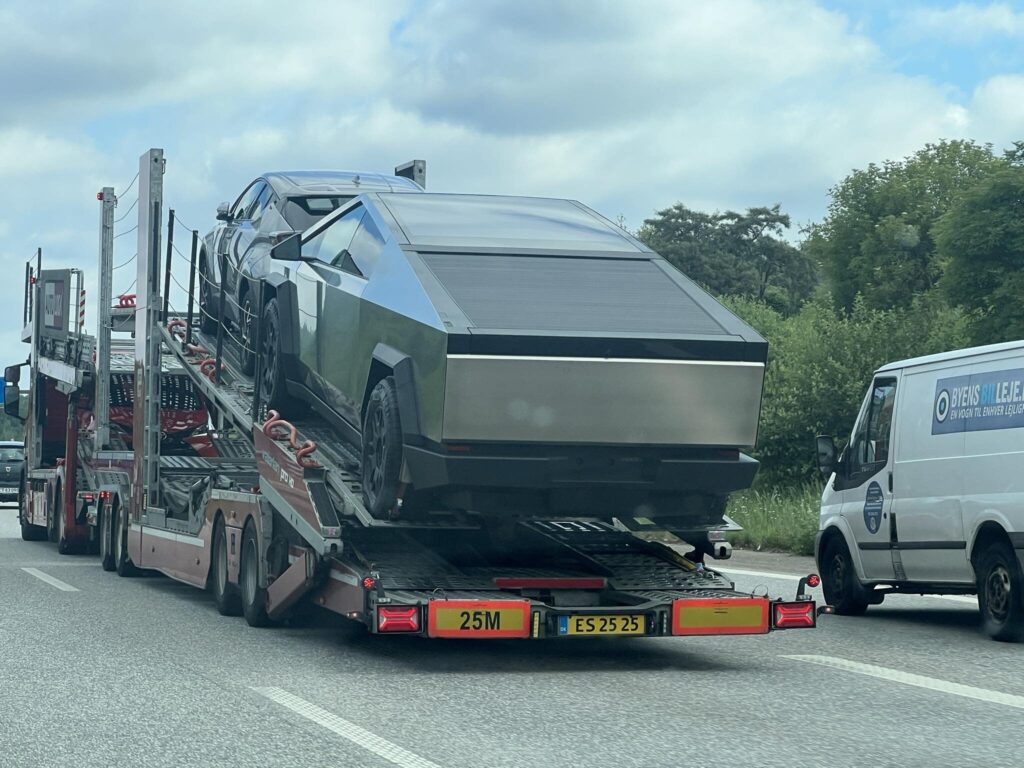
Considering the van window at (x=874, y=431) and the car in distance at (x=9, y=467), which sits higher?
the van window at (x=874, y=431)

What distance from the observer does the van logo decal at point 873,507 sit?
13.2 meters

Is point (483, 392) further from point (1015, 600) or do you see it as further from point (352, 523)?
point (1015, 600)

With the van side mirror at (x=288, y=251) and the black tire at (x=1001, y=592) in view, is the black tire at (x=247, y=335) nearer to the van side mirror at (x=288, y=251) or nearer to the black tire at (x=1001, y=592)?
the van side mirror at (x=288, y=251)

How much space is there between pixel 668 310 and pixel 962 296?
1804 inches

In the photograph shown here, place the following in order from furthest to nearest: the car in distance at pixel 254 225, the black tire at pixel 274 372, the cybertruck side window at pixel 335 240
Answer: the car in distance at pixel 254 225, the black tire at pixel 274 372, the cybertruck side window at pixel 335 240

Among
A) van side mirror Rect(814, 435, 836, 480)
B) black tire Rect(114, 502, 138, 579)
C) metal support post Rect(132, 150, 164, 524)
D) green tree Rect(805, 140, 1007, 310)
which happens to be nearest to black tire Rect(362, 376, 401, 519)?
van side mirror Rect(814, 435, 836, 480)

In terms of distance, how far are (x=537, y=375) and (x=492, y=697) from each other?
192 centimetres

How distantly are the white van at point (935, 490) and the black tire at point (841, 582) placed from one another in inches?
0.5

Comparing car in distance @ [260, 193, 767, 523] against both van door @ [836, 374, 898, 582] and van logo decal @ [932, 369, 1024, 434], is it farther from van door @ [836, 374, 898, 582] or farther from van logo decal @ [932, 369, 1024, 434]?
van door @ [836, 374, 898, 582]

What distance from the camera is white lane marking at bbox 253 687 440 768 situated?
265 inches

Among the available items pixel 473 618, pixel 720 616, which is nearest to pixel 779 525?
pixel 720 616

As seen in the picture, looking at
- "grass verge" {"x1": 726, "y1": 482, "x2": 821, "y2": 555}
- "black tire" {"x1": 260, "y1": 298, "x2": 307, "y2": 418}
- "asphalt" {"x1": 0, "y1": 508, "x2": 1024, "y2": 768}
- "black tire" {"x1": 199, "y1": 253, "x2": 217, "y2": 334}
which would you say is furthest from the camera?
"grass verge" {"x1": 726, "y1": 482, "x2": 821, "y2": 555}

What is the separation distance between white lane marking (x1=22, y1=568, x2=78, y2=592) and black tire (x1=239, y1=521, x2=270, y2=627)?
3882 millimetres

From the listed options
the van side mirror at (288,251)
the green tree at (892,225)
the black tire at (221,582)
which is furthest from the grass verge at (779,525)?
the green tree at (892,225)
